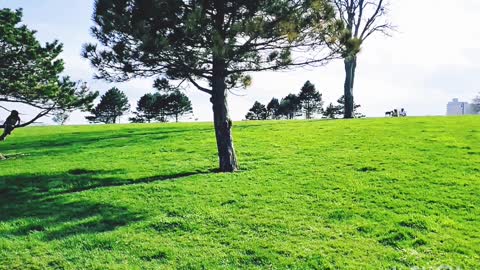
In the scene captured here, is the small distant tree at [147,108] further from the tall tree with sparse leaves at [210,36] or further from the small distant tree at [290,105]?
the tall tree with sparse leaves at [210,36]

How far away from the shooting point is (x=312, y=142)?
661 inches

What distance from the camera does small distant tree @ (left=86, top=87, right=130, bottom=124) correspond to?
63.5 metres

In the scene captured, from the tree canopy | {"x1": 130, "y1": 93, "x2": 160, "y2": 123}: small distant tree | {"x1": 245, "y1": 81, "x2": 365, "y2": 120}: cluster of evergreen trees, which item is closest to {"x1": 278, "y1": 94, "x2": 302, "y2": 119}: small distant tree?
{"x1": 245, "y1": 81, "x2": 365, "y2": 120}: cluster of evergreen trees

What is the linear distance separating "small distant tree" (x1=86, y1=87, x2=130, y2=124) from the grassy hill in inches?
1965

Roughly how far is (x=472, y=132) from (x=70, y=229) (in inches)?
642

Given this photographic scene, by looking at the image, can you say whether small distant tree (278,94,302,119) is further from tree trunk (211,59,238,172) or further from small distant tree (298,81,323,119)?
tree trunk (211,59,238,172)

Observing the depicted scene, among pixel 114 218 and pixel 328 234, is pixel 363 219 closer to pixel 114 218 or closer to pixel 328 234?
pixel 328 234

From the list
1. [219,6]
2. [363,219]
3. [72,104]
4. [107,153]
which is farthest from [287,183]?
[72,104]

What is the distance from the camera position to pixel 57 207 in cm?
939

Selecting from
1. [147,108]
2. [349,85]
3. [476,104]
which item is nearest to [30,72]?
[349,85]

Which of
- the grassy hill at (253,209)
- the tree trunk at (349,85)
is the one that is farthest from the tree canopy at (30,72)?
the tree trunk at (349,85)

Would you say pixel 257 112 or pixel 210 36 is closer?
pixel 210 36

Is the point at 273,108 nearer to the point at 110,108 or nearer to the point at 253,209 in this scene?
the point at 110,108

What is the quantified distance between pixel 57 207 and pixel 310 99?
215 feet
